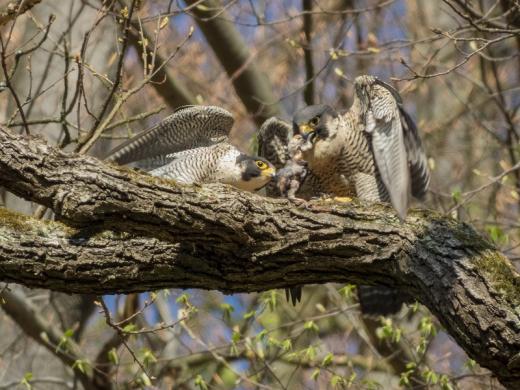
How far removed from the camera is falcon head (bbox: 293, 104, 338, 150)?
6.12 meters

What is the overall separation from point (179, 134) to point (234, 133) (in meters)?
4.65

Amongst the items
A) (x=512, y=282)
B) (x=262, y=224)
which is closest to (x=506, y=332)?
(x=512, y=282)

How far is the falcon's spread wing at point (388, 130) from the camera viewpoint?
224 inches

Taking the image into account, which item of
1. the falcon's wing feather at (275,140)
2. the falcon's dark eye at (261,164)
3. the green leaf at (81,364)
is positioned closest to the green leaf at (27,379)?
the green leaf at (81,364)

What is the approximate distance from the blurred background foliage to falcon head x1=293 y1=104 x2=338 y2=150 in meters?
0.54

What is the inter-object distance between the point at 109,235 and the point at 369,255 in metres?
1.38

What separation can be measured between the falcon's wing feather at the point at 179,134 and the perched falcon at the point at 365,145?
1.40 feet

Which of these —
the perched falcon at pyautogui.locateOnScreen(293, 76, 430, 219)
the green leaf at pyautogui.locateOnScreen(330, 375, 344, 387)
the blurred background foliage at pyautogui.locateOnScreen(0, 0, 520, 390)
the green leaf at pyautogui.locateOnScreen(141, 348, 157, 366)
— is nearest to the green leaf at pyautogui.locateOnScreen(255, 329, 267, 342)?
the blurred background foliage at pyautogui.locateOnScreen(0, 0, 520, 390)

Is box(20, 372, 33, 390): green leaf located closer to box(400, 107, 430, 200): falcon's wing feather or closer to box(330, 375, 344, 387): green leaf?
box(330, 375, 344, 387): green leaf

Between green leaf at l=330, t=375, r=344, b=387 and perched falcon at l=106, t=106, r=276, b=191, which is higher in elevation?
perched falcon at l=106, t=106, r=276, b=191

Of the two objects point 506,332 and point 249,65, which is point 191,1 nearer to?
point 249,65

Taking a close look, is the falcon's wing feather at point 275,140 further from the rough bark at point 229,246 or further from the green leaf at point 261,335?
the rough bark at point 229,246

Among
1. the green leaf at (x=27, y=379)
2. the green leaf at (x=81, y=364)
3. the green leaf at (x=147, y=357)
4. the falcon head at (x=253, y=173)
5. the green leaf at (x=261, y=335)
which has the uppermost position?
the falcon head at (x=253, y=173)

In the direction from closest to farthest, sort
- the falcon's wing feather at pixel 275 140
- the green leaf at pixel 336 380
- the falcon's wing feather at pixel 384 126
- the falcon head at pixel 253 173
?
the falcon's wing feather at pixel 384 126, the green leaf at pixel 336 380, the falcon head at pixel 253 173, the falcon's wing feather at pixel 275 140
